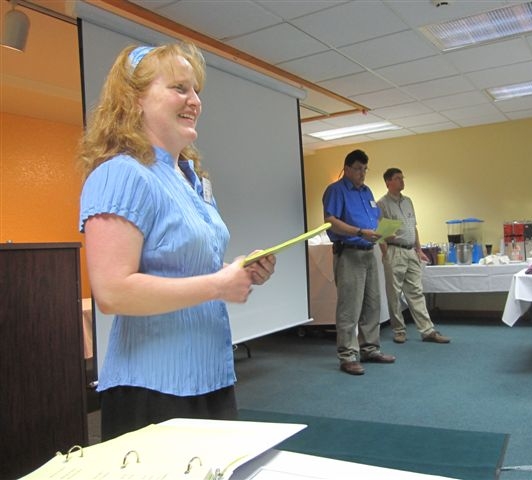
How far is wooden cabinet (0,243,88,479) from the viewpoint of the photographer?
162 cm

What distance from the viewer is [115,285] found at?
75 centimetres

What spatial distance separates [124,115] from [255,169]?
9.51 ft

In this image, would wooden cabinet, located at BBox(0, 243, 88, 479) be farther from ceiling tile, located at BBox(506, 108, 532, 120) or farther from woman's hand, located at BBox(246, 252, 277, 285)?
ceiling tile, located at BBox(506, 108, 532, 120)

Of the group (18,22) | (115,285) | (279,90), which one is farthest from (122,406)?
(279,90)

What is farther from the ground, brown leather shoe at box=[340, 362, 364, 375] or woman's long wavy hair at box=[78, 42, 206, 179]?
woman's long wavy hair at box=[78, 42, 206, 179]

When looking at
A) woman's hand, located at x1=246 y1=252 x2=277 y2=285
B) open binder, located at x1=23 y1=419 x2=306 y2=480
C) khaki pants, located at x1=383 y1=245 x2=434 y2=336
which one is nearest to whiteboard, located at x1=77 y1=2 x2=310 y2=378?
khaki pants, located at x1=383 y1=245 x2=434 y2=336

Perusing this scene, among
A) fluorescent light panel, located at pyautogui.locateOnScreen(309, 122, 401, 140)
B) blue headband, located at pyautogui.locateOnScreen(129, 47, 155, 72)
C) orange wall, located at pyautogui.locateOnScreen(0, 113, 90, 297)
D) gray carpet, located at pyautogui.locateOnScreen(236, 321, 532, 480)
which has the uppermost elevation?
fluorescent light panel, located at pyautogui.locateOnScreen(309, 122, 401, 140)

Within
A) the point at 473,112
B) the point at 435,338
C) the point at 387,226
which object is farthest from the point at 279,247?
the point at 473,112

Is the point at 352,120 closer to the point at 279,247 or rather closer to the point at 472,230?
the point at 472,230

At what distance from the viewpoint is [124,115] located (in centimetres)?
89

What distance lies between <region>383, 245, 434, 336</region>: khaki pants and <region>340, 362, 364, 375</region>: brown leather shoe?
1.26 m

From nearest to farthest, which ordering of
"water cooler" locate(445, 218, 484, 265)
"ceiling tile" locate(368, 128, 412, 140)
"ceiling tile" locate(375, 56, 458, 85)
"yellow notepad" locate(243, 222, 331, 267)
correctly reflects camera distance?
1. "yellow notepad" locate(243, 222, 331, 267)
2. "ceiling tile" locate(375, 56, 458, 85)
3. "water cooler" locate(445, 218, 484, 265)
4. "ceiling tile" locate(368, 128, 412, 140)

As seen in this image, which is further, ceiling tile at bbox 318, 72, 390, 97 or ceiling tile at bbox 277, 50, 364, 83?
ceiling tile at bbox 318, 72, 390, 97

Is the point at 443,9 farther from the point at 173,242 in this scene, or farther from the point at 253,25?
the point at 173,242
